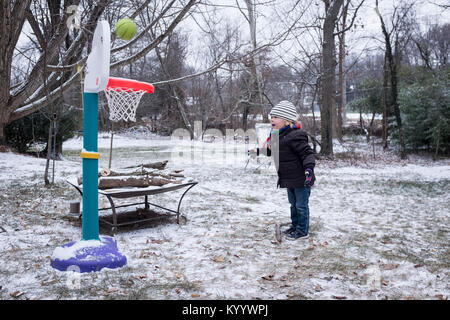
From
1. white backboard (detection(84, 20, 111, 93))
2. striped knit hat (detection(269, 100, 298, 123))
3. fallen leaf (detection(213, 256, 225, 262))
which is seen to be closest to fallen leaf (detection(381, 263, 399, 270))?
fallen leaf (detection(213, 256, 225, 262))

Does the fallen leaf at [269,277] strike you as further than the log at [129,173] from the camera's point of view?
No

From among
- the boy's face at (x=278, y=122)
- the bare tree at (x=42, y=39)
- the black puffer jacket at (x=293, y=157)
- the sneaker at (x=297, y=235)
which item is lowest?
the sneaker at (x=297, y=235)

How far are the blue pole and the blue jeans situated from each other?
2255mm

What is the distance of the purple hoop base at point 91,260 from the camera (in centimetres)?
330

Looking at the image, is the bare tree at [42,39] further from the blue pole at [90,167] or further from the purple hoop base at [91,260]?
the purple hoop base at [91,260]

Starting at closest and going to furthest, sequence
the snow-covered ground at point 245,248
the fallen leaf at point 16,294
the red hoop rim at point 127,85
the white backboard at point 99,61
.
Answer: the fallen leaf at point 16,294
the snow-covered ground at point 245,248
the white backboard at point 99,61
the red hoop rim at point 127,85

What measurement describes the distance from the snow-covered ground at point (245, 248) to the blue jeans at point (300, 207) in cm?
21

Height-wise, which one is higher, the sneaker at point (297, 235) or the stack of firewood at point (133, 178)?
the stack of firewood at point (133, 178)

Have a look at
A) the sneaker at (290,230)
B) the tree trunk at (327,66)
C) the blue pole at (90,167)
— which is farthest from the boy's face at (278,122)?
the tree trunk at (327,66)

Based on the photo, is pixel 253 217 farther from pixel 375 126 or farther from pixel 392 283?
pixel 375 126

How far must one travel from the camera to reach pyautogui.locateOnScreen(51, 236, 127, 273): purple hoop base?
3301mm

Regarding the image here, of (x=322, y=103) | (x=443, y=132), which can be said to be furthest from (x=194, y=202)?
(x=443, y=132)

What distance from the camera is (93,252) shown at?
11.2ft

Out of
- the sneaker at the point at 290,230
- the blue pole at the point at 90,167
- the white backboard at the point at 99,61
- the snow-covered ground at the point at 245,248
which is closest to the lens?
the snow-covered ground at the point at 245,248
